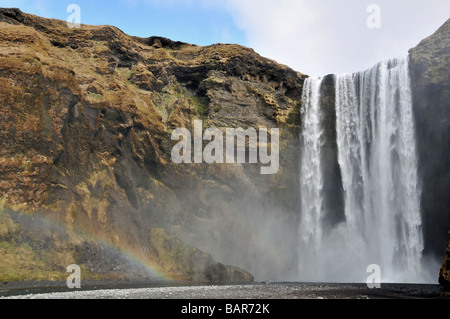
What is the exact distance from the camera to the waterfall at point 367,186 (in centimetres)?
4500

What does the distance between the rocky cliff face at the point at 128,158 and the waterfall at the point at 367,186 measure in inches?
134

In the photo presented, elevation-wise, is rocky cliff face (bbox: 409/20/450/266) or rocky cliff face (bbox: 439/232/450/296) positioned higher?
rocky cliff face (bbox: 409/20/450/266)

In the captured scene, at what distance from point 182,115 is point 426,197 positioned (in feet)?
105

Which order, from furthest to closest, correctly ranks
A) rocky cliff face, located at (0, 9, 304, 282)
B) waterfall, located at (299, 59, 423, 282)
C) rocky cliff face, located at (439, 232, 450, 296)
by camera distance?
waterfall, located at (299, 59, 423, 282) → rocky cliff face, located at (0, 9, 304, 282) → rocky cliff face, located at (439, 232, 450, 296)

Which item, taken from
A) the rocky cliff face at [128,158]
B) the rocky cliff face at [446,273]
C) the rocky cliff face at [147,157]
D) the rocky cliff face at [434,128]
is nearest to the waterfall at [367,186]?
the rocky cliff face at [434,128]

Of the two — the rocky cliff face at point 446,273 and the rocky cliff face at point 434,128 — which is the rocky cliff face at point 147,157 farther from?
the rocky cliff face at point 446,273

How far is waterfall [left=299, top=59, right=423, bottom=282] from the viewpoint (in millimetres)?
45000

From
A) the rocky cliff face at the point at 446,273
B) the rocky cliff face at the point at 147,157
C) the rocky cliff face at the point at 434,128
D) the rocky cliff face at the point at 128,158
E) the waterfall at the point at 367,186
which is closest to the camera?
the rocky cliff face at the point at 446,273

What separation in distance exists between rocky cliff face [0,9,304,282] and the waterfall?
340cm

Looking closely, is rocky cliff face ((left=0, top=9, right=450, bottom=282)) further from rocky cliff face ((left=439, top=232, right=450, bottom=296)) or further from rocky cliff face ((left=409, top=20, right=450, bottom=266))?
Answer: rocky cliff face ((left=439, top=232, right=450, bottom=296))

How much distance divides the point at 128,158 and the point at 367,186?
2975cm

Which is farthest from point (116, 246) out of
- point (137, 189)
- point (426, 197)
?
point (426, 197)

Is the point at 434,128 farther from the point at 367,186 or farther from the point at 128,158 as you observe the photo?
the point at 128,158

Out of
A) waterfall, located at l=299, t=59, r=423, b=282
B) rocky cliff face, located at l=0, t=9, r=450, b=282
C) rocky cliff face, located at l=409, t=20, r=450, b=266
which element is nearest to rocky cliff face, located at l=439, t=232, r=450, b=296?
waterfall, located at l=299, t=59, r=423, b=282
